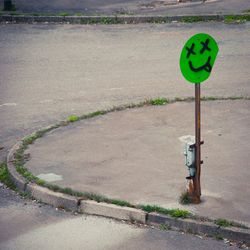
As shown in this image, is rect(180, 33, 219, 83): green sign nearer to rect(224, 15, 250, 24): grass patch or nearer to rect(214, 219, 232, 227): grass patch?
rect(214, 219, 232, 227): grass patch

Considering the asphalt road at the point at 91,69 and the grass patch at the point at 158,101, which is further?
the asphalt road at the point at 91,69

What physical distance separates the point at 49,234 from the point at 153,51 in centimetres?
826

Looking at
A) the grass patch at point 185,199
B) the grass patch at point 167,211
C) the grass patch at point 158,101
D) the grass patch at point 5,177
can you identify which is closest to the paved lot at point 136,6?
the grass patch at point 158,101

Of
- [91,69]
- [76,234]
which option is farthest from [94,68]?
[76,234]

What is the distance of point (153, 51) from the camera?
15820mm

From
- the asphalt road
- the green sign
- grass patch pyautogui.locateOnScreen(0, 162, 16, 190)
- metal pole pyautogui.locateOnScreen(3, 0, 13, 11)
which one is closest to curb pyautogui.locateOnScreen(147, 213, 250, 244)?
the asphalt road

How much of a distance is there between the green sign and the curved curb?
5.17 feet

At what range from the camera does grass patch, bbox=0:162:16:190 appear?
31.4ft

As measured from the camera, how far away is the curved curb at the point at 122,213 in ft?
25.8

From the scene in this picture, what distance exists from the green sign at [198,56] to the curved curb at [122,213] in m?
1.57

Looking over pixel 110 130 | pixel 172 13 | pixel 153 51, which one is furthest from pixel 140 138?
pixel 172 13

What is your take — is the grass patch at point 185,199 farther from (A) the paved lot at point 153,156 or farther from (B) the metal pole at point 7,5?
(B) the metal pole at point 7,5

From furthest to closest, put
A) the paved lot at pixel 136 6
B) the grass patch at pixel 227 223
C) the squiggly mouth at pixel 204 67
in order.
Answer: the paved lot at pixel 136 6 < the squiggly mouth at pixel 204 67 < the grass patch at pixel 227 223

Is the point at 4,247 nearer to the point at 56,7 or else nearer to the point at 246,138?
the point at 246,138
